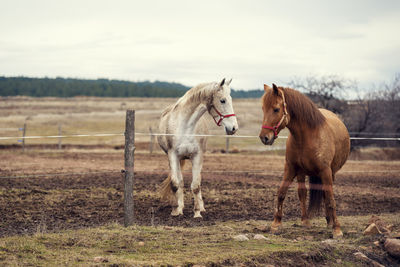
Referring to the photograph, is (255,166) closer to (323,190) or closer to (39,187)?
(39,187)

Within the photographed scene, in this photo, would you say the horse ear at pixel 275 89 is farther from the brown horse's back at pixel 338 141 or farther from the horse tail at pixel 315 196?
Result: the horse tail at pixel 315 196

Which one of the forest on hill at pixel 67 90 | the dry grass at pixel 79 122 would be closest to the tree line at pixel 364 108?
the dry grass at pixel 79 122

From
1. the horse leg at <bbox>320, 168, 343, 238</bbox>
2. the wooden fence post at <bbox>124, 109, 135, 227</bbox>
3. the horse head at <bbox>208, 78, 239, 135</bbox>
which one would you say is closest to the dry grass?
the horse head at <bbox>208, 78, 239, 135</bbox>

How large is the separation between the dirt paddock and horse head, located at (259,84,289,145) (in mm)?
2057

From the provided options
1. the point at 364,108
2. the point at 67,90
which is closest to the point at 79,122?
the point at 364,108

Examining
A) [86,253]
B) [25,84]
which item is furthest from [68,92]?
[86,253]

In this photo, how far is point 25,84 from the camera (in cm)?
9669

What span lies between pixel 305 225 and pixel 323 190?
77 centimetres

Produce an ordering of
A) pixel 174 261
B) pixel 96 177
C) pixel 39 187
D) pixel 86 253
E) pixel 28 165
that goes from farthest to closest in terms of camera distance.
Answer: pixel 28 165, pixel 96 177, pixel 39 187, pixel 86 253, pixel 174 261

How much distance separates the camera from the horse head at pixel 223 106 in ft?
24.6

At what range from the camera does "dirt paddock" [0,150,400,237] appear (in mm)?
7516

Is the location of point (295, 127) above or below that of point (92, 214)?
above

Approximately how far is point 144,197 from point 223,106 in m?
3.35

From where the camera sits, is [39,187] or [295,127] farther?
[39,187]
